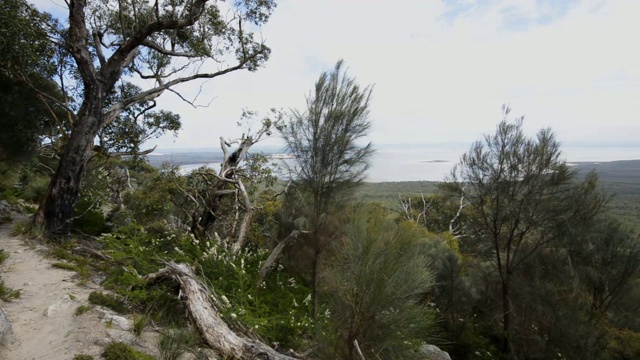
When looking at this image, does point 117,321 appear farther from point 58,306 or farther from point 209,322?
point 209,322

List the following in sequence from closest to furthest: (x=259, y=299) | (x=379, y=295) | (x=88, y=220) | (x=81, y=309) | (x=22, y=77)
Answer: (x=379, y=295), (x=81, y=309), (x=259, y=299), (x=22, y=77), (x=88, y=220)

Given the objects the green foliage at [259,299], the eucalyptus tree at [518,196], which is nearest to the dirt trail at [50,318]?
the green foliage at [259,299]

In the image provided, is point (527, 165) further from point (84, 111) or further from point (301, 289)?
point (84, 111)

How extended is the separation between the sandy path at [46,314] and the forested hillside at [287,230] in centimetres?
24

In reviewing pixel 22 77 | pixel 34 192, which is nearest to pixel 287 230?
pixel 22 77

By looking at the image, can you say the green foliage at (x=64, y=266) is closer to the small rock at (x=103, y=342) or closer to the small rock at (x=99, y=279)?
the small rock at (x=99, y=279)

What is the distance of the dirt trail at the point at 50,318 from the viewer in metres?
2.79

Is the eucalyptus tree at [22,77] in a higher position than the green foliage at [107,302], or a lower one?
higher

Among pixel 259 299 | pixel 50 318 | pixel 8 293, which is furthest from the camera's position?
pixel 259 299

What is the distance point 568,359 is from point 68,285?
1179 centimetres

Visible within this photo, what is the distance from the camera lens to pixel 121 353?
2764 millimetres

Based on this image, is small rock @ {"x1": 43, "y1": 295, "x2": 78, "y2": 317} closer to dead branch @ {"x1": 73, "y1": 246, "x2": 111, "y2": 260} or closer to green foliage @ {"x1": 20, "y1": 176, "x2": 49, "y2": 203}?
dead branch @ {"x1": 73, "y1": 246, "x2": 111, "y2": 260}

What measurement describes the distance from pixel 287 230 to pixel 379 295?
16.6 feet

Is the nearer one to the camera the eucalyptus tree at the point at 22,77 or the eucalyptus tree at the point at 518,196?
the eucalyptus tree at the point at 22,77
